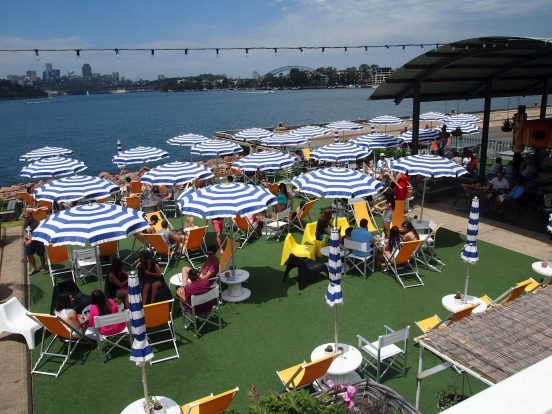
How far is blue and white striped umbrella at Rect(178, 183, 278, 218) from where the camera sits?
7.10 meters

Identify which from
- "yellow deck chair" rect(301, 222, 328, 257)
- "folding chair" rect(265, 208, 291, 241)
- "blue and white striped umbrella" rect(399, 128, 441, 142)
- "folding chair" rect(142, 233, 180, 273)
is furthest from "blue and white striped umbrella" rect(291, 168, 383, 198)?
"blue and white striped umbrella" rect(399, 128, 441, 142)

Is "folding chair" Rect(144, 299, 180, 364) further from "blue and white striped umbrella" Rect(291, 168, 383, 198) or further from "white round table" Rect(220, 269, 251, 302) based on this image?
"blue and white striped umbrella" Rect(291, 168, 383, 198)

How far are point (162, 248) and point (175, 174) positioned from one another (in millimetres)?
2343

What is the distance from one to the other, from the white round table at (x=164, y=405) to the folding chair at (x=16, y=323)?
8.16ft

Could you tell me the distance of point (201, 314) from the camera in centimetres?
688

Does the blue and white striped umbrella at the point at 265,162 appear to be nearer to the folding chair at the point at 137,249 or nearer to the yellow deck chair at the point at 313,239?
the yellow deck chair at the point at 313,239

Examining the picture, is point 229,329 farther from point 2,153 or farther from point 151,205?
point 2,153

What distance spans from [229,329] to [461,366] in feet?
13.8

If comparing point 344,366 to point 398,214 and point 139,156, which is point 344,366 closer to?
point 398,214

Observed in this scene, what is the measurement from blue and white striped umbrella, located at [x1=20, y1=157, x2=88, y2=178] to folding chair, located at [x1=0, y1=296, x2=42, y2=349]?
7.11 meters

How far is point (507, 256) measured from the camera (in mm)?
9203

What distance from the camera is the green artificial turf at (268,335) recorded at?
5.53 meters

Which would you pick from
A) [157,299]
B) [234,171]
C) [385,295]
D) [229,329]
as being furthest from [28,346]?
[234,171]

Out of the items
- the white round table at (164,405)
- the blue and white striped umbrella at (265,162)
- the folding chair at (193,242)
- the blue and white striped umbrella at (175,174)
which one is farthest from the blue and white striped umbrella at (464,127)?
the white round table at (164,405)
